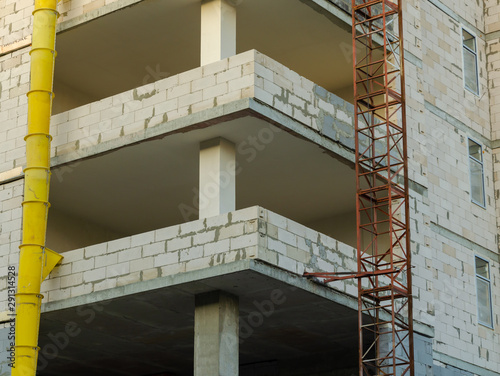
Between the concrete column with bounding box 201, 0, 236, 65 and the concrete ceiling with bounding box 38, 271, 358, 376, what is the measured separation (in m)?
5.03

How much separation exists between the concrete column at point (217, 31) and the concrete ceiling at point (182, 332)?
503cm

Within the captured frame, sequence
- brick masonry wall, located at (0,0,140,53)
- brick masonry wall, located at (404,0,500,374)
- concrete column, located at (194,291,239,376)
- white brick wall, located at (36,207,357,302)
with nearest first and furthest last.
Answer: white brick wall, located at (36,207,357,302) → concrete column, located at (194,291,239,376) → brick masonry wall, located at (0,0,140,53) → brick masonry wall, located at (404,0,500,374)

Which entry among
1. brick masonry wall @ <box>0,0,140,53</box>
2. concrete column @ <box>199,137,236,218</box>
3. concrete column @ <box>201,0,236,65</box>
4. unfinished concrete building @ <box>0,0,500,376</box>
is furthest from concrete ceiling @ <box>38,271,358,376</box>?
brick masonry wall @ <box>0,0,140,53</box>

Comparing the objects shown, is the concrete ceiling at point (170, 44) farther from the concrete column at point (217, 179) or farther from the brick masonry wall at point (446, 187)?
the concrete column at point (217, 179)

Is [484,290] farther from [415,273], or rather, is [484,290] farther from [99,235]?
[99,235]

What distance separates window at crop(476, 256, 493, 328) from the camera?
28.8 meters

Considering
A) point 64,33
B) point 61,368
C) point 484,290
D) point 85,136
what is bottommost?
point 61,368

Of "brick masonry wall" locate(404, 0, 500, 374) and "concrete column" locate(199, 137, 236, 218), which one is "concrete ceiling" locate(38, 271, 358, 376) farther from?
"brick masonry wall" locate(404, 0, 500, 374)

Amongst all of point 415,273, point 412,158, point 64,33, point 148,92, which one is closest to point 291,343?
point 415,273

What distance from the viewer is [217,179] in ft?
74.9

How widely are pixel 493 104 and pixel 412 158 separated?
5.37 m

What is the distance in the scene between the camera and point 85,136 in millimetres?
24906

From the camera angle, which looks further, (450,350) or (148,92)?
(450,350)

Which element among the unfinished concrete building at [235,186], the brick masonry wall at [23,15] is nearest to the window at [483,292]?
the unfinished concrete building at [235,186]
